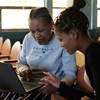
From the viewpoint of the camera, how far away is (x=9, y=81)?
50.1 inches

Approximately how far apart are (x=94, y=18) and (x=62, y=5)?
2.53 feet

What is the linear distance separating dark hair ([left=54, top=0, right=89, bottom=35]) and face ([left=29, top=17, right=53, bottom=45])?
299 millimetres

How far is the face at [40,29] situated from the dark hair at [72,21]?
0.98ft

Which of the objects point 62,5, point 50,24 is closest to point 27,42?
point 50,24

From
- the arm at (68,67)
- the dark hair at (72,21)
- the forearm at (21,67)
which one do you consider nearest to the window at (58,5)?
the forearm at (21,67)

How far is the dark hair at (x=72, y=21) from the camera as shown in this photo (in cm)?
127

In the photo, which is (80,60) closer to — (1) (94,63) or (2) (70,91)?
(2) (70,91)

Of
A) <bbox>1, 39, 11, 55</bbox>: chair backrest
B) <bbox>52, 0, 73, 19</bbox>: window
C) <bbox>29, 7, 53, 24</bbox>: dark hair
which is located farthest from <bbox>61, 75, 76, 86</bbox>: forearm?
<bbox>52, 0, 73, 19</bbox>: window

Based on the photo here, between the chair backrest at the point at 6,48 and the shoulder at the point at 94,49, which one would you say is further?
the chair backrest at the point at 6,48

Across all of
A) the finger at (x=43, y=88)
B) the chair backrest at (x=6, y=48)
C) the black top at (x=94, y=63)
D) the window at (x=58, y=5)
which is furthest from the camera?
the window at (x=58, y=5)

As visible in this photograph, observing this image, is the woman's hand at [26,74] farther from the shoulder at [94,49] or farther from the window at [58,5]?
the window at [58,5]

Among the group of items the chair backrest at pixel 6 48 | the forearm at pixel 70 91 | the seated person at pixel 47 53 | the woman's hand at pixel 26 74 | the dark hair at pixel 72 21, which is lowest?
the chair backrest at pixel 6 48

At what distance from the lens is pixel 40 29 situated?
164 centimetres

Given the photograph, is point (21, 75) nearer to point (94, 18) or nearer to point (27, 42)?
point (27, 42)
